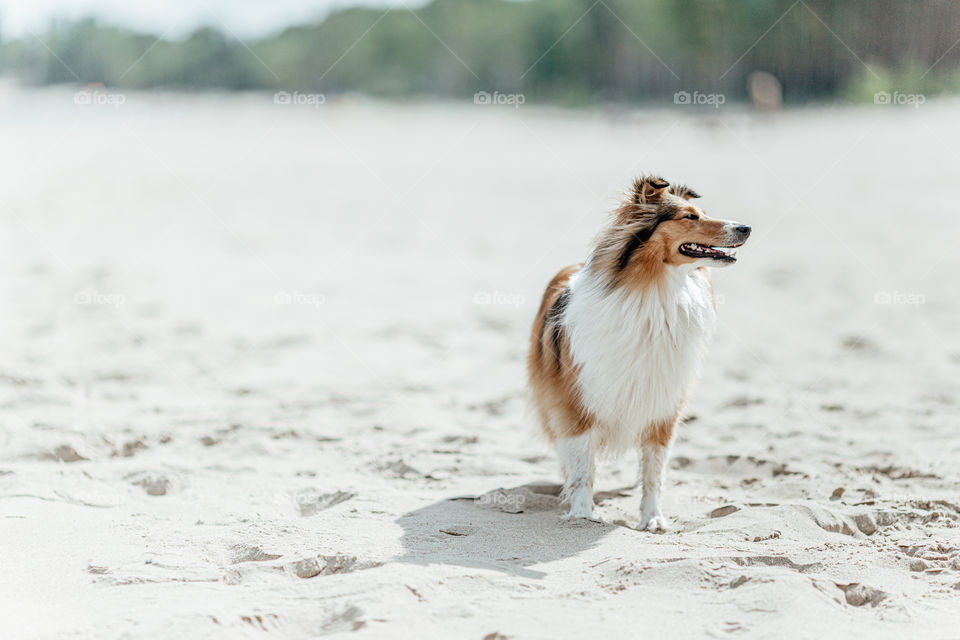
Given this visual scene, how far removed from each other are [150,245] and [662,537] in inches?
372

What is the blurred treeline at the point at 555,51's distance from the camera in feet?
63.1

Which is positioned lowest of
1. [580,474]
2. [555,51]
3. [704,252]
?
[580,474]

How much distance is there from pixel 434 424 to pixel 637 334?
82.1 inches

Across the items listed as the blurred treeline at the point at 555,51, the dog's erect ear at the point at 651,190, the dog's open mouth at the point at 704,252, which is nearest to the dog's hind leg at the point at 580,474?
the dog's open mouth at the point at 704,252

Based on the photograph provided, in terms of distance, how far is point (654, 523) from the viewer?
4.40 meters

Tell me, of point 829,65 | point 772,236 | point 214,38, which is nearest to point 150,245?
point 772,236

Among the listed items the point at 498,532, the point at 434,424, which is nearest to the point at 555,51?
the point at 434,424

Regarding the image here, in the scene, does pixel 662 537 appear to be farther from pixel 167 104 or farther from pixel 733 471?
pixel 167 104

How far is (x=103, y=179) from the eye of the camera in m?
17.5

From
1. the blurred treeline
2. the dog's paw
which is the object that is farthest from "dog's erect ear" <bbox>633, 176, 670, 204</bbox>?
the blurred treeline

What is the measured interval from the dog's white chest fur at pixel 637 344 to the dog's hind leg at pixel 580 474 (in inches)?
4.4

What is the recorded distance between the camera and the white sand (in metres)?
3.36

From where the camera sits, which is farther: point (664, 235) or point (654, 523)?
point (654, 523)

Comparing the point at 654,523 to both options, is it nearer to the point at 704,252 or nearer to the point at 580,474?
the point at 580,474
